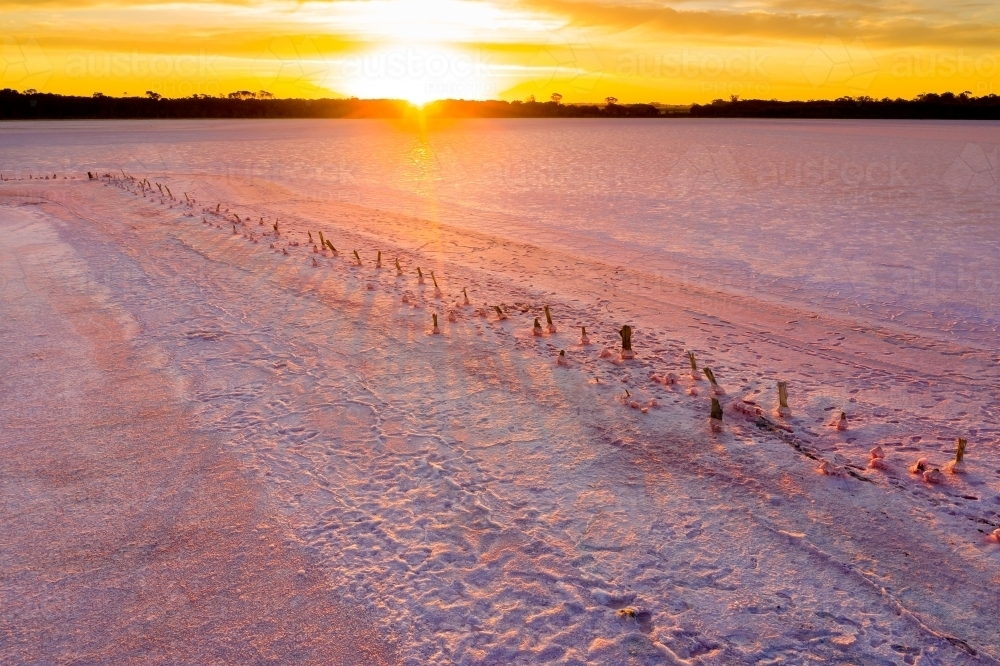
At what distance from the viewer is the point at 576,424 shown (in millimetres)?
4516

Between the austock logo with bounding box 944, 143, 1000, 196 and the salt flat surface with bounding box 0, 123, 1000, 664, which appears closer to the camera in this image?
the salt flat surface with bounding box 0, 123, 1000, 664

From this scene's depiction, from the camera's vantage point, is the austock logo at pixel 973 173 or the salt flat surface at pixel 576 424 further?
the austock logo at pixel 973 173

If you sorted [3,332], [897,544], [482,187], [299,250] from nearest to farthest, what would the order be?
[897,544], [3,332], [299,250], [482,187]

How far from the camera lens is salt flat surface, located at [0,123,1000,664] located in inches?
114

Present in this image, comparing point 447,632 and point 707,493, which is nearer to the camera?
point 447,632

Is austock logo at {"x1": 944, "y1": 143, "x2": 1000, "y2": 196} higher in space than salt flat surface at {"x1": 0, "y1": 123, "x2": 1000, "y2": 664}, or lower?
higher

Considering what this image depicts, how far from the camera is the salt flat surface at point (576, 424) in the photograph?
2908 mm

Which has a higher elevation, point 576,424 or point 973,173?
point 973,173

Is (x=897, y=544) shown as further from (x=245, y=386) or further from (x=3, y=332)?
(x=3, y=332)

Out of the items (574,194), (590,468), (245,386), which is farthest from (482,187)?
(590,468)

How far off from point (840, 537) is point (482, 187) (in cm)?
1354

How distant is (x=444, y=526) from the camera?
11.3ft

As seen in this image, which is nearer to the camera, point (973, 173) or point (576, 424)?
point (576, 424)

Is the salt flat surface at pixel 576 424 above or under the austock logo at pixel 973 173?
under
